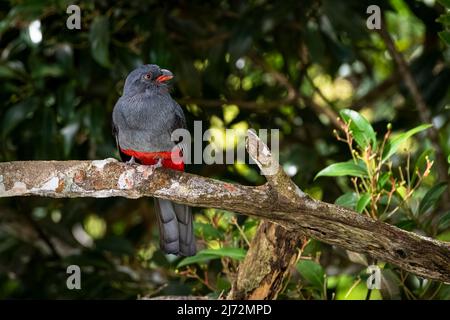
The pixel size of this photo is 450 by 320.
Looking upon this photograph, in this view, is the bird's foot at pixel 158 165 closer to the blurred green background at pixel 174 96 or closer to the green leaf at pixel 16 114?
the blurred green background at pixel 174 96

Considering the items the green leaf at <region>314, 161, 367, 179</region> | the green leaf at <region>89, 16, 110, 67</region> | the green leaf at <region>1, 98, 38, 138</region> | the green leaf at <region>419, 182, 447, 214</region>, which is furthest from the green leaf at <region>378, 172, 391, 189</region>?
the green leaf at <region>1, 98, 38, 138</region>

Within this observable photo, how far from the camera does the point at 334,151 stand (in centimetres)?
536

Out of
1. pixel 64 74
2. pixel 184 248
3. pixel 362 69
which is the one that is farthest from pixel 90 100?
pixel 362 69

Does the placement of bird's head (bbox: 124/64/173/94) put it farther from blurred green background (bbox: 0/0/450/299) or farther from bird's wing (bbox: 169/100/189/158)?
blurred green background (bbox: 0/0/450/299)

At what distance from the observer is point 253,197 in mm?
3006

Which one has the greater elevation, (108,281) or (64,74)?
(64,74)

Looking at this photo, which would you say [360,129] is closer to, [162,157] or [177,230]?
[162,157]

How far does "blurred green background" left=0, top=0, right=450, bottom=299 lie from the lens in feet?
15.3

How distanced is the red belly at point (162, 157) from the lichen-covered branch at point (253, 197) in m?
0.53

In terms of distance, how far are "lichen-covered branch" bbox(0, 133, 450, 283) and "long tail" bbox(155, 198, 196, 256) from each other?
72 cm

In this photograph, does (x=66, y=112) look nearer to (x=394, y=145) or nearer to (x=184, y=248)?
(x=184, y=248)

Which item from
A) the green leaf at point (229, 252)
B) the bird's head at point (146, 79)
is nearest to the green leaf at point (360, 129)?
the green leaf at point (229, 252)

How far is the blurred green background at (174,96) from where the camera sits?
466 cm

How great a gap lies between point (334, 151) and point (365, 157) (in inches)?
80.2
